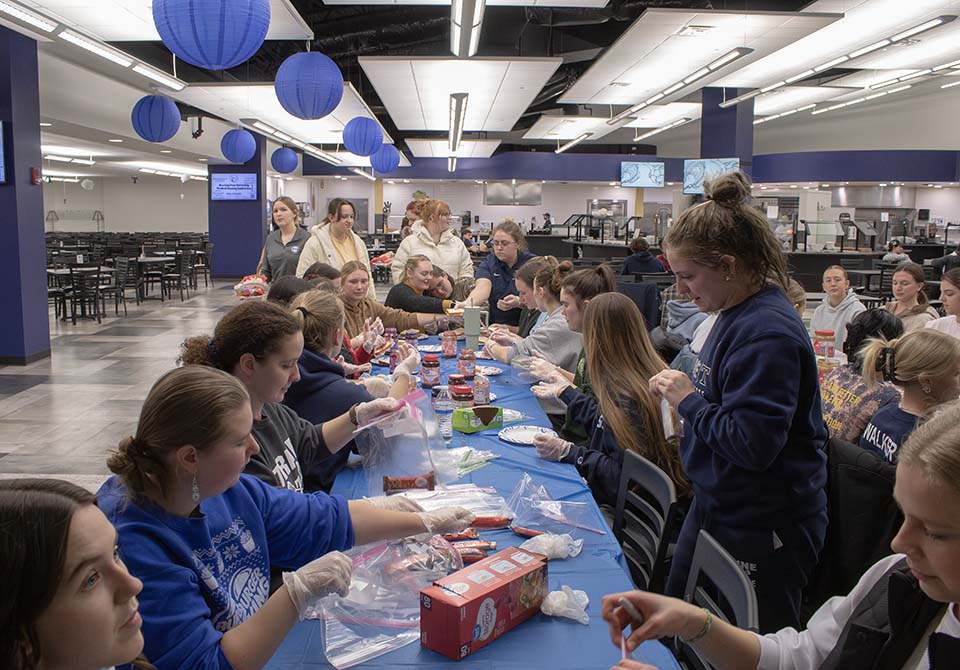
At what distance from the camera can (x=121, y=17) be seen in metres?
7.71

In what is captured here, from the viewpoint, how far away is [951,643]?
1.05 m

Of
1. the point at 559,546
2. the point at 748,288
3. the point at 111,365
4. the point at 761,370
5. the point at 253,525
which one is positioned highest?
the point at 748,288

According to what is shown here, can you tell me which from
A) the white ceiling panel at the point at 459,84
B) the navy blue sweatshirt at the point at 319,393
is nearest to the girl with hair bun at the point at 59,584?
the navy blue sweatshirt at the point at 319,393

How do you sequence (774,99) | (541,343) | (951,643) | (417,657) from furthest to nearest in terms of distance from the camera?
(774,99), (541,343), (417,657), (951,643)

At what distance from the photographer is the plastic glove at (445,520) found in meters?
1.91

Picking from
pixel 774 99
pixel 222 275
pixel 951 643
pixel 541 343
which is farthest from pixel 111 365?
pixel 774 99

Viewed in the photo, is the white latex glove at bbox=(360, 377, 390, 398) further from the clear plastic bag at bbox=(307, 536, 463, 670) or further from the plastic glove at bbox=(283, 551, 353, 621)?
the plastic glove at bbox=(283, 551, 353, 621)

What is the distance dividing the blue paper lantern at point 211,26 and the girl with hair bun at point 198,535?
11.6 ft

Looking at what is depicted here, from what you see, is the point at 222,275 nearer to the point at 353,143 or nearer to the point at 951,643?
the point at 353,143

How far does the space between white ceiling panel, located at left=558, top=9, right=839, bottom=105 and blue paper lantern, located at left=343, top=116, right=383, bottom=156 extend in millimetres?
3441

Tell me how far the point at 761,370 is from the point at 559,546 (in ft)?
2.26

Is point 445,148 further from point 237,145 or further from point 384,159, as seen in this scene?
point 237,145

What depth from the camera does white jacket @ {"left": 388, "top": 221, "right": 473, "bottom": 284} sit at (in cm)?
681

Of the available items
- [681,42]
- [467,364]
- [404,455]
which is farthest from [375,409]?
[681,42]
